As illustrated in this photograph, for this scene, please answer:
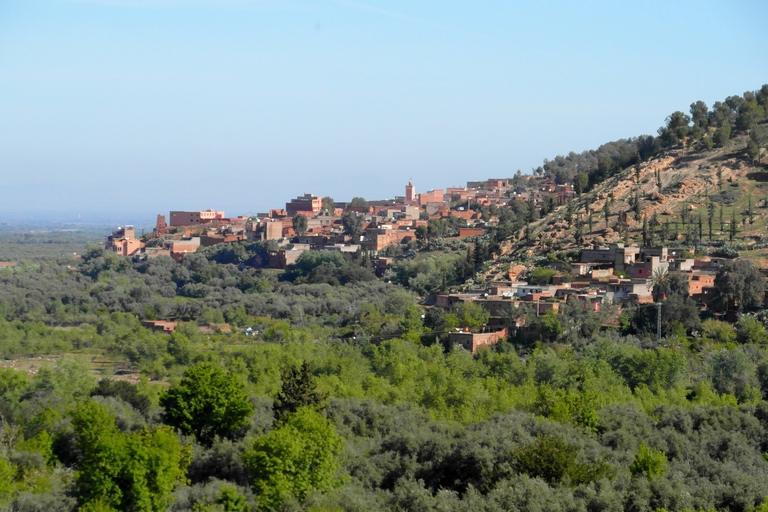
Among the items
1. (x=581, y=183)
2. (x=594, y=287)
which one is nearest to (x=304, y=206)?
(x=581, y=183)

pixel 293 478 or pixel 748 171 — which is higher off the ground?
pixel 748 171

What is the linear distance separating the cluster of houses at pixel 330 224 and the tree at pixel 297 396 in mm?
41487

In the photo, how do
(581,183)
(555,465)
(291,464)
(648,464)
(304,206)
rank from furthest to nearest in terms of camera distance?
(304,206) < (581,183) < (648,464) < (291,464) < (555,465)

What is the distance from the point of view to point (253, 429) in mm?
28188

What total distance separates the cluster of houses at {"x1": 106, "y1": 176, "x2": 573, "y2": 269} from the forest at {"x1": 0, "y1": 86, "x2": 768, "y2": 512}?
9.28 m

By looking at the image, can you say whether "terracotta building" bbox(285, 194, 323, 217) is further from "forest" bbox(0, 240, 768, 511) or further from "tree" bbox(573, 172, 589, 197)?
"forest" bbox(0, 240, 768, 511)

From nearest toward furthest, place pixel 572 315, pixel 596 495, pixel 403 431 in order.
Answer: pixel 596 495, pixel 403 431, pixel 572 315

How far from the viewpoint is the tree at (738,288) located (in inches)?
1779

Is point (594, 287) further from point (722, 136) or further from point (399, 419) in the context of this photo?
point (399, 419)

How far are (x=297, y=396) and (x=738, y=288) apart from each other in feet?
74.0

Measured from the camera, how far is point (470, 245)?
2790 inches

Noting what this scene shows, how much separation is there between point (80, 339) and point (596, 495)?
124 ft

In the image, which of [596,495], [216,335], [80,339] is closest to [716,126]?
[216,335]

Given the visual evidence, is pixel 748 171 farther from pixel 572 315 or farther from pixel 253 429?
pixel 253 429
